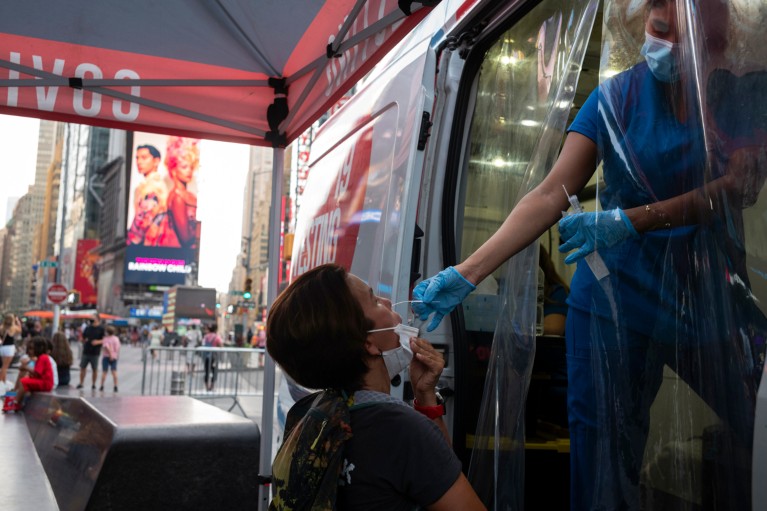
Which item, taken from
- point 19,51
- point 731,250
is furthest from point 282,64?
point 731,250

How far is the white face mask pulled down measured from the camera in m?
1.77

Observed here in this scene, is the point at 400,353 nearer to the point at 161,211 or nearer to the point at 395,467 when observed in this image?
the point at 395,467

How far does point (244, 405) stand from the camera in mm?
12812

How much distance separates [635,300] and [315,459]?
0.92m

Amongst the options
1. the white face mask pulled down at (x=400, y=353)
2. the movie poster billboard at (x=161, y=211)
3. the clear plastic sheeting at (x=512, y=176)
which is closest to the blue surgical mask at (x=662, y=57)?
the clear plastic sheeting at (x=512, y=176)

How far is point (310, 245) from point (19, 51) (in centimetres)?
194

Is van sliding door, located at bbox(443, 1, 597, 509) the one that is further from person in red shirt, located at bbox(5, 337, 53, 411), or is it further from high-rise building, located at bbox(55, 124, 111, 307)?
high-rise building, located at bbox(55, 124, 111, 307)

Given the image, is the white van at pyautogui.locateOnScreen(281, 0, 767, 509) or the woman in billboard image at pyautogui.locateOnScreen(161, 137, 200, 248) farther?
the woman in billboard image at pyautogui.locateOnScreen(161, 137, 200, 248)

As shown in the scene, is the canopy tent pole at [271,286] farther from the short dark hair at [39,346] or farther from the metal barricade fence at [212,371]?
the metal barricade fence at [212,371]

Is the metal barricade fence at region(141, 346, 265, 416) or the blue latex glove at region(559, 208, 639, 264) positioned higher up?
the blue latex glove at region(559, 208, 639, 264)

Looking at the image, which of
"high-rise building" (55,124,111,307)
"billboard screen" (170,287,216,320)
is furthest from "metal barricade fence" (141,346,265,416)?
"high-rise building" (55,124,111,307)

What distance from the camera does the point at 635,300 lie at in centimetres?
184

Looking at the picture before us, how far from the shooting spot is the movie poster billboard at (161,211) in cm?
7334

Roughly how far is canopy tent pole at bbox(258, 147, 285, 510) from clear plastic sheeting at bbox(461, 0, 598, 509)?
169 centimetres
